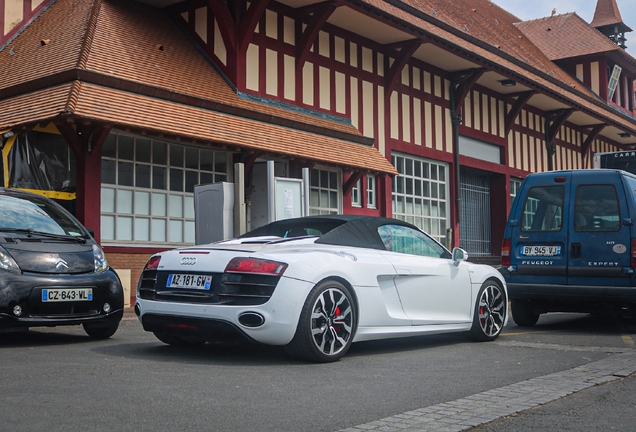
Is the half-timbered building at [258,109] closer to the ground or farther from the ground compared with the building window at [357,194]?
farther from the ground

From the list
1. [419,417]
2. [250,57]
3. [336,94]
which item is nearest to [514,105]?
[336,94]

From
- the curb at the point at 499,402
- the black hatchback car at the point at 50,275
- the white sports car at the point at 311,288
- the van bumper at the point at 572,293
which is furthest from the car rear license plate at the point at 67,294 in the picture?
the van bumper at the point at 572,293

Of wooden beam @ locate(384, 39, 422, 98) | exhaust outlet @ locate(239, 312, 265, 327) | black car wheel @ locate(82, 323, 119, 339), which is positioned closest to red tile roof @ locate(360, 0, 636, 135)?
wooden beam @ locate(384, 39, 422, 98)

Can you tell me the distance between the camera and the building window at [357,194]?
62.6 feet

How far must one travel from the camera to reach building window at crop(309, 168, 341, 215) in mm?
17472

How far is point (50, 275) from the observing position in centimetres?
721

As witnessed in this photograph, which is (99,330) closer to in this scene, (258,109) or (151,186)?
(151,186)

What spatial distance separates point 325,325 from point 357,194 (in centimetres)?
1308

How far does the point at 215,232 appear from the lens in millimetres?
12453

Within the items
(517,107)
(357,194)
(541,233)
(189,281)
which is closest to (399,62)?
(357,194)

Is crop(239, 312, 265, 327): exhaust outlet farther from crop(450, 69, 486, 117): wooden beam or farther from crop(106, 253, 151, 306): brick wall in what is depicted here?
crop(450, 69, 486, 117): wooden beam

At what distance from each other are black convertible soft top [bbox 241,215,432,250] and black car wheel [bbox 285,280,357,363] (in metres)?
0.65

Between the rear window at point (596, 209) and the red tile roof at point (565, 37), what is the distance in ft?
84.0

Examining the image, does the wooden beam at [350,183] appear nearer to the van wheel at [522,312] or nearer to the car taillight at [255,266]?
the van wheel at [522,312]
